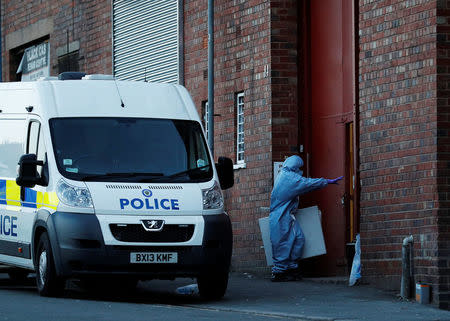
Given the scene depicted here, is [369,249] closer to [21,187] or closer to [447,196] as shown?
[447,196]

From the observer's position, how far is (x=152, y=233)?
46.6 ft

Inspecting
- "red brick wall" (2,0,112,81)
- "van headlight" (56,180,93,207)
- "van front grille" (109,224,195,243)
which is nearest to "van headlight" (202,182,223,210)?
"van front grille" (109,224,195,243)

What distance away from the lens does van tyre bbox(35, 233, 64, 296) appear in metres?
14.4

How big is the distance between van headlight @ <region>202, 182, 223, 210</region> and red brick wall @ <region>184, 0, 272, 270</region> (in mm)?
4093

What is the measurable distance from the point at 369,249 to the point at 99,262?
3.67 meters

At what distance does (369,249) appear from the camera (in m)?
16.2

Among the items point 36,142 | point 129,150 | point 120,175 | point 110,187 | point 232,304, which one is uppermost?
point 36,142

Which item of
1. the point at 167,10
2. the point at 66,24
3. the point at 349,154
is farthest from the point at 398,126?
the point at 66,24

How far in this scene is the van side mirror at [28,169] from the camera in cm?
1462

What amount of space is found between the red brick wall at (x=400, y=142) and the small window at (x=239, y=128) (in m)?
3.65

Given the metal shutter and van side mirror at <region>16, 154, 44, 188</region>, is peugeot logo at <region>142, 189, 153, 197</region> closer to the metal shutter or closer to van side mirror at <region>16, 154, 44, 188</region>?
van side mirror at <region>16, 154, 44, 188</region>

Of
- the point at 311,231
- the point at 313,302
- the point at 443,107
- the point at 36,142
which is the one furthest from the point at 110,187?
the point at 311,231

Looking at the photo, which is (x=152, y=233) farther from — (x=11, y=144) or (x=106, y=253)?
(x=11, y=144)

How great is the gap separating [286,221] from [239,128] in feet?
8.94
